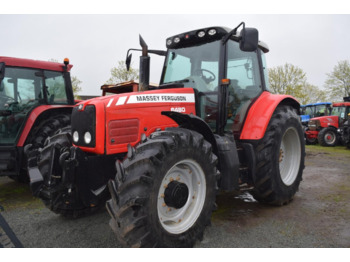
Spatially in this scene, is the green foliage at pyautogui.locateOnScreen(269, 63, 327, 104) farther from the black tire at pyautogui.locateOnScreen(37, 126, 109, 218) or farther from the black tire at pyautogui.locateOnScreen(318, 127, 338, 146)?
the black tire at pyautogui.locateOnScreen(37, 126, 109, 218)

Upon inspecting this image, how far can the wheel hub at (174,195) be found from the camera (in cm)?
240

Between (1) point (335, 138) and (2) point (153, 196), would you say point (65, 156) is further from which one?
(1) point (335, 138)

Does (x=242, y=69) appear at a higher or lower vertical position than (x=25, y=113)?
higher

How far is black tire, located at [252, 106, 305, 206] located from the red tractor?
31.3ft

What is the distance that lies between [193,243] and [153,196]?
687 millimetres

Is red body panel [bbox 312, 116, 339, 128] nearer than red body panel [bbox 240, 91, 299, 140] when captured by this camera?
No

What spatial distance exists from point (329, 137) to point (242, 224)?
1144 centimetres

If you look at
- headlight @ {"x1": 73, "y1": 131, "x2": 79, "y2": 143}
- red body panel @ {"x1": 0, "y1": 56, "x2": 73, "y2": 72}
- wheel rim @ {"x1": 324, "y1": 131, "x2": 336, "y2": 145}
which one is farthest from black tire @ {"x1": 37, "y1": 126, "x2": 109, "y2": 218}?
wheel rim @ {"x1": 324, "y1": 131, "x2": 336, "y2": 145}

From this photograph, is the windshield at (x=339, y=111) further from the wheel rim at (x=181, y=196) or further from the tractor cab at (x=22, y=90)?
the wheel rim at (x=181, y=196)

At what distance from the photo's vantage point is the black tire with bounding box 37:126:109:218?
8.71ft

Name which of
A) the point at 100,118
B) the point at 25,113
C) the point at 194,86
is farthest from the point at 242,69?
the point at 25,113

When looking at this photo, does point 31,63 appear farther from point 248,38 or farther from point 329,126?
→ point 329,126

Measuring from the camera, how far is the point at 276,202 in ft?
11.8

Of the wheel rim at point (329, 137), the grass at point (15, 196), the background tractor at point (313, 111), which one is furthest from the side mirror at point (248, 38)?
the background tractor at point (313, 111)
